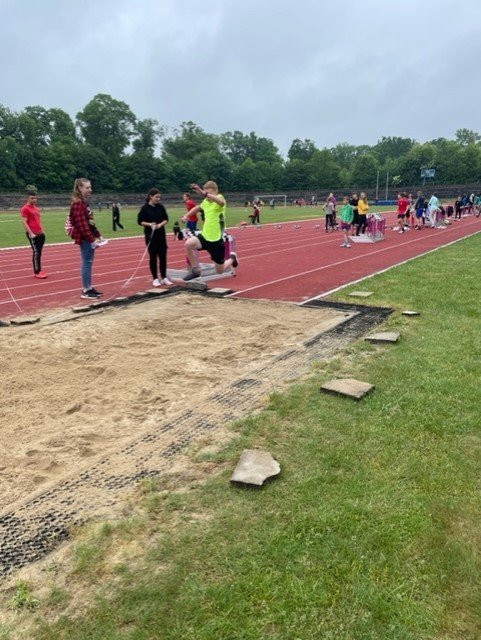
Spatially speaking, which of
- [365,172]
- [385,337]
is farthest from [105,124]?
[385,337]

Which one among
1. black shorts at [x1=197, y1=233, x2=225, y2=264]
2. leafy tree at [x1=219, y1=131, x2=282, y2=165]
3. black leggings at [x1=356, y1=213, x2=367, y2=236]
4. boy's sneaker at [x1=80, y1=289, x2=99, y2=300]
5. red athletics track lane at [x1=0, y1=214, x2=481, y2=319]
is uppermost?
leafy tree at [x1=219, y1=131, x2=282, y2=165]

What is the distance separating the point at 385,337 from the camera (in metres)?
5.41

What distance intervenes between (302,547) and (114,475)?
1232 millimetres

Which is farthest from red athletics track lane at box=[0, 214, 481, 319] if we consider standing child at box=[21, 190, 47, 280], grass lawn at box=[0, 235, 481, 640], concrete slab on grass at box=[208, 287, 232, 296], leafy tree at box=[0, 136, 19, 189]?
leafy tree at box=[0, 136, 19, 189]

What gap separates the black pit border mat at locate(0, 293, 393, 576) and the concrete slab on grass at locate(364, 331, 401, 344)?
0.94 metres

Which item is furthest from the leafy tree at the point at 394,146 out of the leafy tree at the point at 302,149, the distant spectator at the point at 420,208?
the distant spectator at the point at 420,208

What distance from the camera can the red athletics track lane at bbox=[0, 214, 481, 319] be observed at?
341 inches

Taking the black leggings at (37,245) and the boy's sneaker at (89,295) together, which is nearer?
the boy's sneaker at (89,295)

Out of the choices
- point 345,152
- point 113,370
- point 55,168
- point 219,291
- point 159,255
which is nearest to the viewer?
point 113,370

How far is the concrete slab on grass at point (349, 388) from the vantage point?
3.89m

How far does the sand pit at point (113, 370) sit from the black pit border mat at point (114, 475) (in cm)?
13

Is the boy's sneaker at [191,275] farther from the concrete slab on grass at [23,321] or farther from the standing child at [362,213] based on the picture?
the standing child at [362,213]

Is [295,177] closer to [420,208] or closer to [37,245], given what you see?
[420,208]

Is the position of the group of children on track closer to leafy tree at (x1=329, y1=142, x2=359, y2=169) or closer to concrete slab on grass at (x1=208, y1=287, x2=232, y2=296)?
concrete slab on grass at (x1=208, y1=287, x2=232, y2=296)
